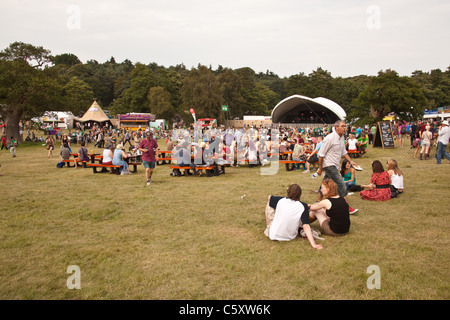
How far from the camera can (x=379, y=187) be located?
8172mm

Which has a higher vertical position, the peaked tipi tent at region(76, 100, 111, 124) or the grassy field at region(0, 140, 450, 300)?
the peaked tipi tent at region(76, 100, 111, 124)

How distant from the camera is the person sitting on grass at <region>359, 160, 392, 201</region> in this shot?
316 inches

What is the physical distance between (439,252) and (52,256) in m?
5.84

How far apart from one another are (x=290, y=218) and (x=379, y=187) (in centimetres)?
404

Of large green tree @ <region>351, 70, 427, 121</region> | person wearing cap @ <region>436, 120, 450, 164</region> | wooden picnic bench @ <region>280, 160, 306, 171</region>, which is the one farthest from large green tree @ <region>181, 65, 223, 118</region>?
person wearing cap @ <region>436, 120, 450, 164</region>

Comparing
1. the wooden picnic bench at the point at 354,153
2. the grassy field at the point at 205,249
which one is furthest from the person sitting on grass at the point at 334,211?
the wooden picnic bench at the point at 354,153

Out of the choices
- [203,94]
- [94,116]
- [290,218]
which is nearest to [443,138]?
[290,218]

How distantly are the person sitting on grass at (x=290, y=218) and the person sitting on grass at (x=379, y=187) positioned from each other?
11.4 feet

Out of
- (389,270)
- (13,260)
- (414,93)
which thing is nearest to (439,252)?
(389,270)

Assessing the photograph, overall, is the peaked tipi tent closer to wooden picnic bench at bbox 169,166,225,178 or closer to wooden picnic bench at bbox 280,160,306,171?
wooden picnic bench at bbox 169,166,225,178

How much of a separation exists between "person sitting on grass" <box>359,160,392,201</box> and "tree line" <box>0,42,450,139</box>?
91.2 ft

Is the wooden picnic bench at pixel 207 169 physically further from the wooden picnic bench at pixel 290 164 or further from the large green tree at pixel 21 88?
the large green tree at pixel 21 88

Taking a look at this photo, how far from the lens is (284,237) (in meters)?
5.40

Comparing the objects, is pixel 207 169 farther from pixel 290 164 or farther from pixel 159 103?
pixel 159 103
